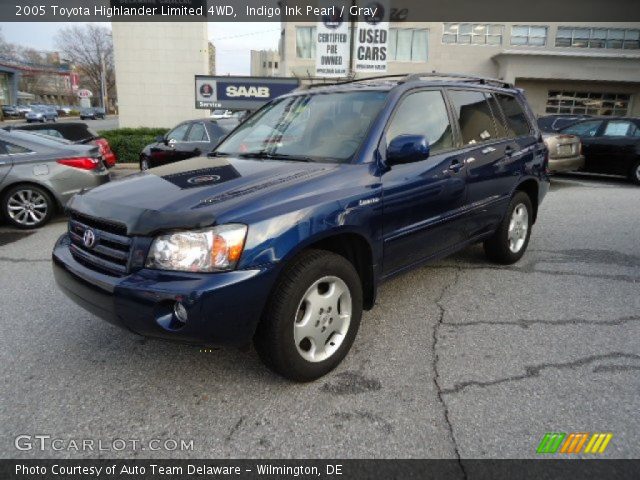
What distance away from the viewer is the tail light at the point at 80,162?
23.3 feet

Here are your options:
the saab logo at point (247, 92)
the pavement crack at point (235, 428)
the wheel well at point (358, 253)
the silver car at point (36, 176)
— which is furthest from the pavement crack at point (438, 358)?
the saab logo at point (247, 92)

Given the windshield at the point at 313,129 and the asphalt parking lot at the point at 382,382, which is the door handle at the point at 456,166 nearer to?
the windshield at the point at 313,129

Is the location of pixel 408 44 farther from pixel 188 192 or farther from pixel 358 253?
pixel 188 192

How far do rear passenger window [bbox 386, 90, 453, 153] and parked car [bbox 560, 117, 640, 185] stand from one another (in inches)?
364

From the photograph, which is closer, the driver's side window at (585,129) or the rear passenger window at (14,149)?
the rear passenger window at (14,149)

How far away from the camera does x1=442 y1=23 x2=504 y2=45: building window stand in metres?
33.9

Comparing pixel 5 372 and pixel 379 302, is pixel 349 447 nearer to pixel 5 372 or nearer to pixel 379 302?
pixel 379 302

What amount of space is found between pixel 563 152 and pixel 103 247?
9896mm

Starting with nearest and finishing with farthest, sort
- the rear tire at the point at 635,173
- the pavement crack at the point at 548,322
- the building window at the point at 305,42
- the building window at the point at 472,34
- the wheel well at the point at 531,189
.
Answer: the pavement crack at the point at 548,322 < the wheel well at the point at 531,189 < the rear tire at the point at 635,173 < the building window at the point at 472,34 < the building window at the point at 305,42

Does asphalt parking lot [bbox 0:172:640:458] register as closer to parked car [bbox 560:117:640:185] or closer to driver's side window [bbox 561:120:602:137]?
parked car [bbox 560:117:640:185]

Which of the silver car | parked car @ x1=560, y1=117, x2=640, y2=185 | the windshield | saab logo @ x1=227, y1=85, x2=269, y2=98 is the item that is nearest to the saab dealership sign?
saab logo @ x1=227, y1=85, x2=269, y2=98

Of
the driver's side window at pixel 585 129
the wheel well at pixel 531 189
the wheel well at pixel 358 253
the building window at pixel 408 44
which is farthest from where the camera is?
the building window at pixel 408 44

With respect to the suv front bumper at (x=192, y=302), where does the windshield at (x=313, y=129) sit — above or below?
above

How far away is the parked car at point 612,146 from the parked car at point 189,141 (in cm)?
821
